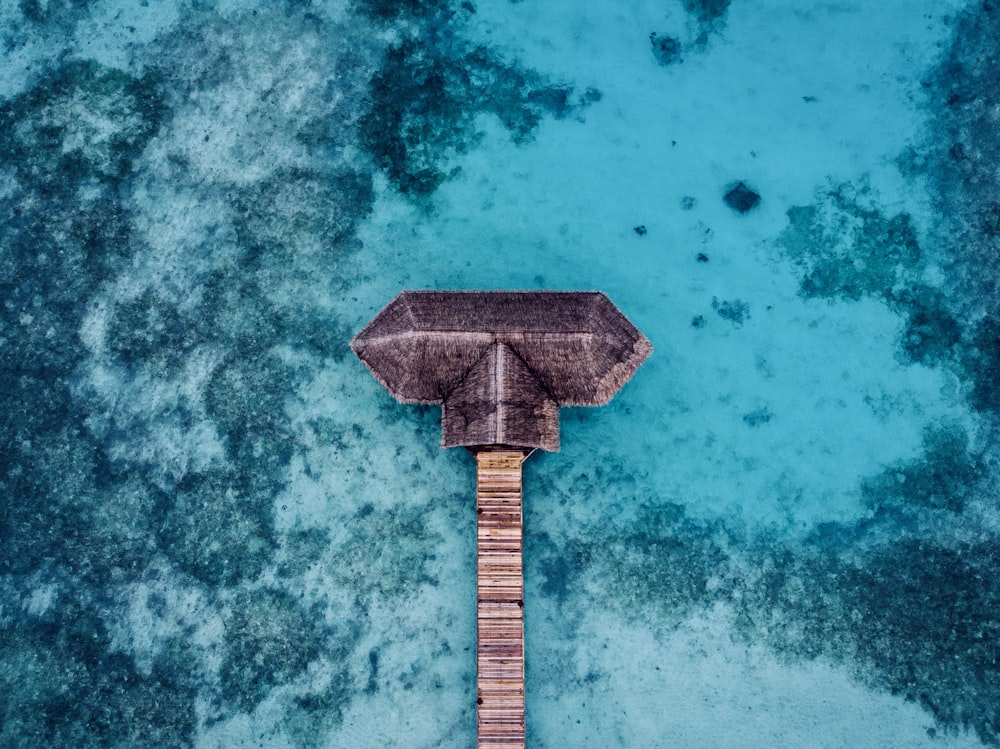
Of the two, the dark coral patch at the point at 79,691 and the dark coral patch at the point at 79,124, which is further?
the dark coral patch at the point at 79,124

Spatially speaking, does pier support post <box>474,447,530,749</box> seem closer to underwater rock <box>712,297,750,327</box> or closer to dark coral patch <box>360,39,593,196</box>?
underwater rock <box>712,297,750,327</box>

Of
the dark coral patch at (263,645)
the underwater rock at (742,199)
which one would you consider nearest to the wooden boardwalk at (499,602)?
the dark coral patch at (263,645)

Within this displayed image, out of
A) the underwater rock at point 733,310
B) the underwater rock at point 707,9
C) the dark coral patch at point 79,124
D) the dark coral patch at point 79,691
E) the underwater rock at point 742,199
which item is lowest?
the dark coral patch at point 79,691

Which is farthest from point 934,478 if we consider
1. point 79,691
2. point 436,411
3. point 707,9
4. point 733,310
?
point 79,691

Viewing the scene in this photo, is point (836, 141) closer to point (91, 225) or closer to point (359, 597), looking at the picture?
point (359, 597)

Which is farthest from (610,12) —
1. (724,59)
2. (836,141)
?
(836,141)

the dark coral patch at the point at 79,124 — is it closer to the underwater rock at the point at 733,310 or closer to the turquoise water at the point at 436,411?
the turquoise water at the point at 436,411

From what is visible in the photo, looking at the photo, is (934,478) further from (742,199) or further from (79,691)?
(79,691)
